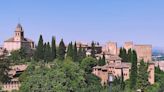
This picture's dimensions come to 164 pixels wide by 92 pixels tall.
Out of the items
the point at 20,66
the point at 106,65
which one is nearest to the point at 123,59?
the point at 106,65

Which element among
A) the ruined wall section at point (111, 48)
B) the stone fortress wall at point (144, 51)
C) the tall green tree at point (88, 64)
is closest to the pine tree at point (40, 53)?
the tall green tree at point (88, 64)

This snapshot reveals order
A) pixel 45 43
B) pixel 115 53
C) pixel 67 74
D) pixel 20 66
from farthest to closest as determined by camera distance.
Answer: pixel 115 53
pixel 45 43
pixel 20 66
pixel 67 74

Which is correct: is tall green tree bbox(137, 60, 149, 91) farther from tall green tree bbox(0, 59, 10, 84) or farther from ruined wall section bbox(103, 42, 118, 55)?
ruined wall section bbox(103, 42, 118, 55)

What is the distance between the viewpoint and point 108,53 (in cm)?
5841

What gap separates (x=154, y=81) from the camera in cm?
4631

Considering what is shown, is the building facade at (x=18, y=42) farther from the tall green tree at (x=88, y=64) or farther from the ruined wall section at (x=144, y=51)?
the tall green tree at (x=88, y=64)

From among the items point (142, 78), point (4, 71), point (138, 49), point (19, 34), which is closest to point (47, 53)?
point (4, 71)

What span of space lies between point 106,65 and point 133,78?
6.18 metres

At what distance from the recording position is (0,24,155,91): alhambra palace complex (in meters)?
44.3

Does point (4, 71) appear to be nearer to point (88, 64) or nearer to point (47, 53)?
point (88, 64)

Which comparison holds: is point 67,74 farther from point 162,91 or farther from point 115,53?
point 115,53

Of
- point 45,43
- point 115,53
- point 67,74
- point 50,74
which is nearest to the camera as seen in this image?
point 50,74

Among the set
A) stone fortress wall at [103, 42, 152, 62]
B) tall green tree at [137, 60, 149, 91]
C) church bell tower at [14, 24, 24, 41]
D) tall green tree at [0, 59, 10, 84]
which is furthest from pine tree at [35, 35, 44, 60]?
church bell tower at [14, 24, 24, 41]

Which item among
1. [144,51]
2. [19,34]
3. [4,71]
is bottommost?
[4,71]
